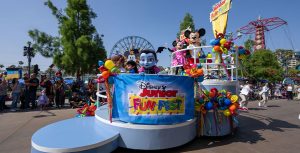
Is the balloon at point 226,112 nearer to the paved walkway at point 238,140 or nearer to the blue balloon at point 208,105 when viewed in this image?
the blue balloon at point 208,105

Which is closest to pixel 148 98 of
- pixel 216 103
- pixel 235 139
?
pixel 216 103

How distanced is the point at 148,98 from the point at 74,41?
632 inches

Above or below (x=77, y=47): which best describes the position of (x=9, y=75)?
below

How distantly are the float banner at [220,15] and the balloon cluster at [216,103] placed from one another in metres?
2.64

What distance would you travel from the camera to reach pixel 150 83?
4.58 m

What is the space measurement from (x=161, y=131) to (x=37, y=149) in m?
2.41

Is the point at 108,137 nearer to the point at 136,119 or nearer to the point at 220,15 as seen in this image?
the point at 136,119

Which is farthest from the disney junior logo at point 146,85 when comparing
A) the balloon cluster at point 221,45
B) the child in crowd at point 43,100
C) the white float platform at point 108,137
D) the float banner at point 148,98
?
the child in crowd at point 43,100

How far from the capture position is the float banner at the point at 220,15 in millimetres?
7180

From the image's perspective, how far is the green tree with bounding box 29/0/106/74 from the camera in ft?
59.7

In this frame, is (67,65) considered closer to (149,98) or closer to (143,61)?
(143,61)

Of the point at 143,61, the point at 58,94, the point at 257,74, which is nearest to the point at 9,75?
the point at 58,94

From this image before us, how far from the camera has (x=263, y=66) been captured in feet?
107

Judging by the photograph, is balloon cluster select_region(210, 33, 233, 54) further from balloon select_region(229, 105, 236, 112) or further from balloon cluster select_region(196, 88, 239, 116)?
balloon select_region(229, 105, 236, 112)
